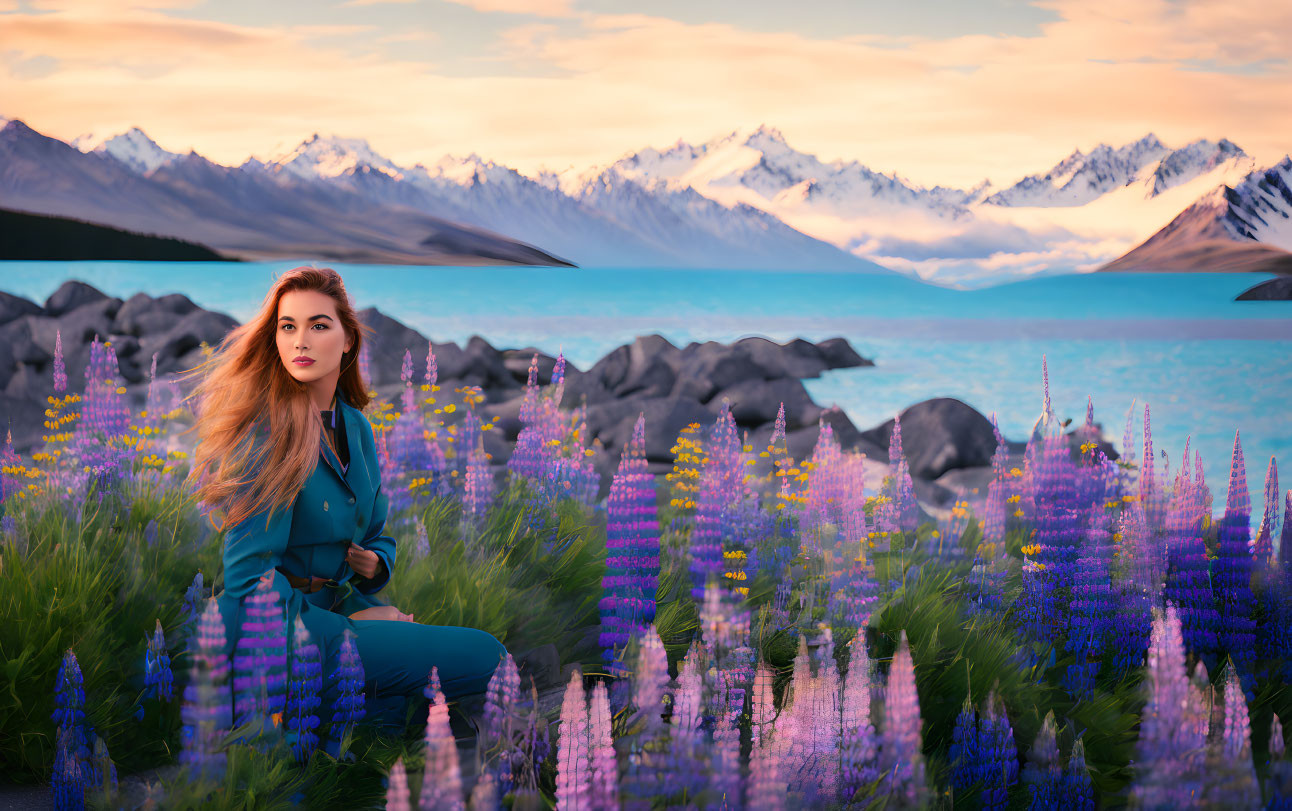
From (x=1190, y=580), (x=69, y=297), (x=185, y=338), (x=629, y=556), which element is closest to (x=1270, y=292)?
(x=1190, y=580)

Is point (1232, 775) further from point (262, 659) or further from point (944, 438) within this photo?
point (944, 438)

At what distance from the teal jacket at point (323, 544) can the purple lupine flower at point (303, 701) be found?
0.55ft

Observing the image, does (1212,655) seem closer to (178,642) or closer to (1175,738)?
(1175,738)

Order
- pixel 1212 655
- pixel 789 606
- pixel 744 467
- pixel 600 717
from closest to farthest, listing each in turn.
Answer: pixel 600 717 → pixel 789 606 → pixel 1212 655 → pixel 744 467

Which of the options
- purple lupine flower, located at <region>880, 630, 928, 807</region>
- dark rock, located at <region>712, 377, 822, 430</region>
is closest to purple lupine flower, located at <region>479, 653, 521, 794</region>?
purple lupine flower, located at <region>880, 630, 928, 807</region>

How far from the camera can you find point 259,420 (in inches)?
131

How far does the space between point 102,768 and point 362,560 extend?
1.04m

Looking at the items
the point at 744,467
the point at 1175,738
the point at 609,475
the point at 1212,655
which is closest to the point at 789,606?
the point at 744,467

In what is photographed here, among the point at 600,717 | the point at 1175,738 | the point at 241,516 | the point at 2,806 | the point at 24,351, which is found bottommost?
the point at 2,806

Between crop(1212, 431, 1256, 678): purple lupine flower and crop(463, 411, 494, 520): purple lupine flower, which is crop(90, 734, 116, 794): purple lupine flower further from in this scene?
crop(1212, 431, 1256, 678): purple lupine flower

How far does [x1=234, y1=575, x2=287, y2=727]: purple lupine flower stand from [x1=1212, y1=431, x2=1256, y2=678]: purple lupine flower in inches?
175

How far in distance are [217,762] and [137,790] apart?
1.73ft

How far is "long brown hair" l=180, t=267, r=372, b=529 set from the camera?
3.12 meters

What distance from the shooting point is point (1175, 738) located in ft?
8.82
